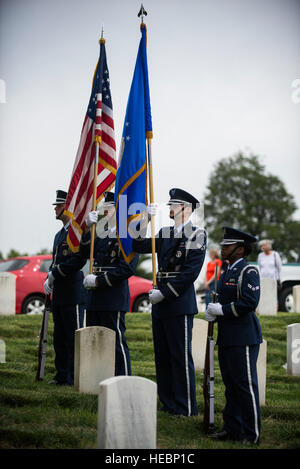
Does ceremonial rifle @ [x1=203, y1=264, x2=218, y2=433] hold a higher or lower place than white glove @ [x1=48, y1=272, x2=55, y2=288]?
lower

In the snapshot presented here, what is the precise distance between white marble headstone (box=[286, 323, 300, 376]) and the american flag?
3593mm

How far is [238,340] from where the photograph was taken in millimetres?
5676

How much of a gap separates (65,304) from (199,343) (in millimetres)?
2650

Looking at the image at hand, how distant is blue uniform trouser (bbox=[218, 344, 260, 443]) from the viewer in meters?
5.53

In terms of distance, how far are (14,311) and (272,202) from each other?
3747cm

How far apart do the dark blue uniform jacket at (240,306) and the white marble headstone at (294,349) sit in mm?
3698

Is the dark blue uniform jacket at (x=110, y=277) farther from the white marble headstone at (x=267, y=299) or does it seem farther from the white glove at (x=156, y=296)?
the white marble headstone at (x=267, y=299)

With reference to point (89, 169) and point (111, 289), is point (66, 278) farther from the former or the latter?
point (89, 169)

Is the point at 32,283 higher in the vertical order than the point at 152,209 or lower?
lower

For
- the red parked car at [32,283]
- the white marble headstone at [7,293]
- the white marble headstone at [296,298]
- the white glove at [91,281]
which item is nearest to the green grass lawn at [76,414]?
the white glove at [91,281]

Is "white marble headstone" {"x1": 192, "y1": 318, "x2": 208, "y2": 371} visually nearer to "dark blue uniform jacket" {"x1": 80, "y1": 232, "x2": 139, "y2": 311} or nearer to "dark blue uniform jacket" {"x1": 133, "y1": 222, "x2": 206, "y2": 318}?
"dark blue uniform jacket" {"x1": 80, "y1": 232, "x2": 139, "y2": 311}

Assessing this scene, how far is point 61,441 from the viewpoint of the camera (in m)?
5.22

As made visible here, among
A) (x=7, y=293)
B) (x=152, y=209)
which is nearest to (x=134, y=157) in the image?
(x=152, y=209)

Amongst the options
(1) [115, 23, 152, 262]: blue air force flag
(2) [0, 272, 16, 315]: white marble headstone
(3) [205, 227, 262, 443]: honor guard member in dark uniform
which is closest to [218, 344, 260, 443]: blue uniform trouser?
(3) [205, 227, 262, 443]: honor guard member in dark uniform
